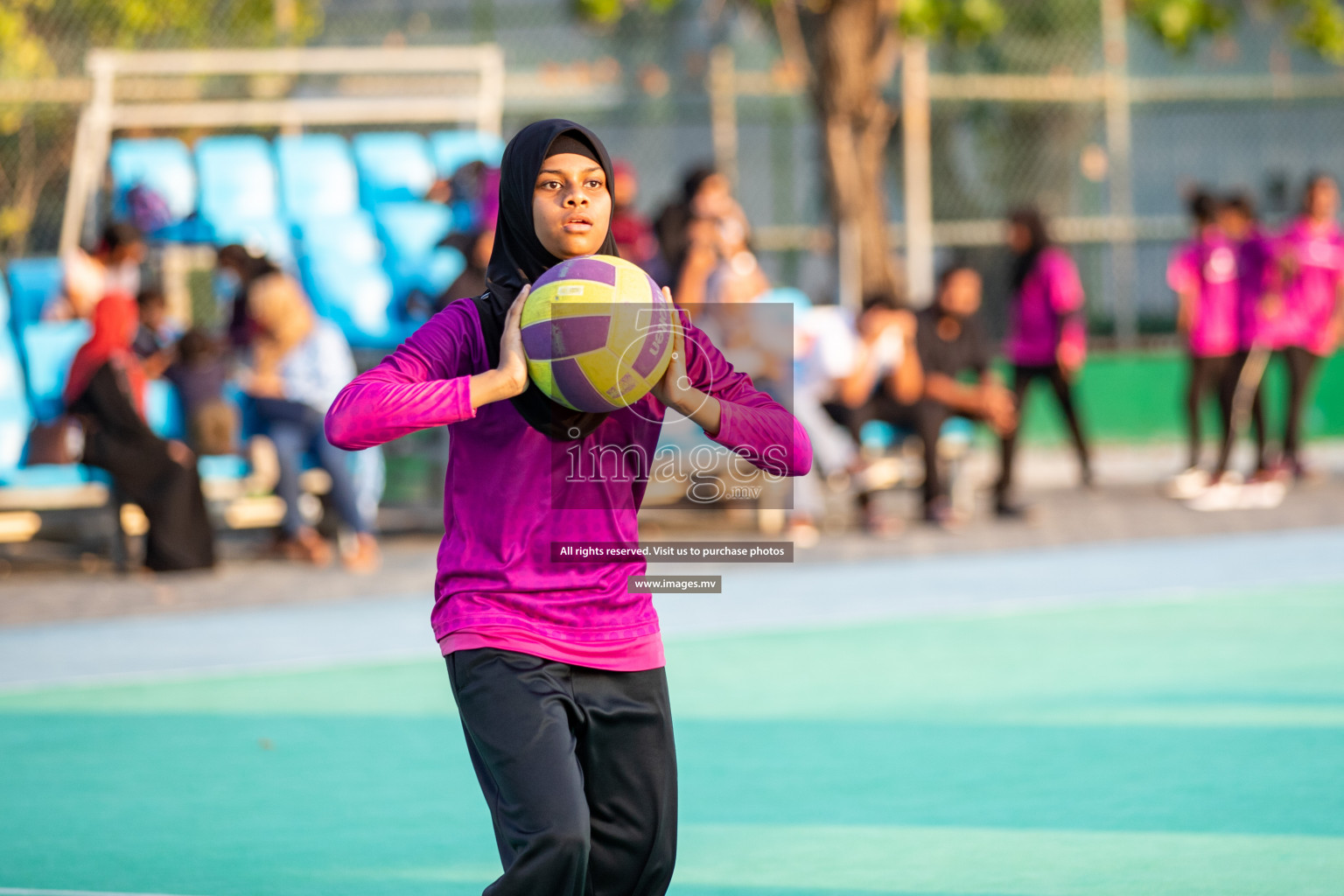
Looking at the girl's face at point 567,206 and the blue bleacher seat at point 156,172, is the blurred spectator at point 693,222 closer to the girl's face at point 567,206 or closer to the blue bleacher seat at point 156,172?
the blue bleacher seat at point 156,172

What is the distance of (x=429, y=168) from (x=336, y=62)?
3.48 feet

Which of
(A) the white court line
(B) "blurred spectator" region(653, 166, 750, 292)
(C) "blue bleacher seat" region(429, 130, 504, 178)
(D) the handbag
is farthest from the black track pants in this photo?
(C) "blue bleacher seat" region(429, 130, 504, 178)

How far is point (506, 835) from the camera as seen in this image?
316 centimetres

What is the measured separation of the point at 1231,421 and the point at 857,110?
4.21m

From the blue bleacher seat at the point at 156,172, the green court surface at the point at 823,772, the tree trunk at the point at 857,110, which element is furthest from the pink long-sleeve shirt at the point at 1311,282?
the blue bleacher seat at the point at 156,172

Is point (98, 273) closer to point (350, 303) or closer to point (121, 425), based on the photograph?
point (350, 303)

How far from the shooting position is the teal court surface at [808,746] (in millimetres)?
4605

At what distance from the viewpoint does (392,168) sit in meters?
13.7

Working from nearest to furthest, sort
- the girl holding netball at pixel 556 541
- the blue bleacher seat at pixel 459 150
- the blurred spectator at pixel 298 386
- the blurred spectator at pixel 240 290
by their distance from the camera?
the girl holding netball at pixel 556 541, the blurred spectator at pixel 298 386, the blurred spectator at pixel 240 290, the blue bleacher seat at pixel 459 150

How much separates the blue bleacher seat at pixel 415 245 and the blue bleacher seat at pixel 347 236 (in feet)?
0.37

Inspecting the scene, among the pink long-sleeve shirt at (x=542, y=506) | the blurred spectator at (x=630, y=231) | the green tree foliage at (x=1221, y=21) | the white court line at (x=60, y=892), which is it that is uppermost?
the green tree foliage at (x=1221, y=21)

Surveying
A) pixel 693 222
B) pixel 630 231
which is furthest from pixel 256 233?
pixel 693 222

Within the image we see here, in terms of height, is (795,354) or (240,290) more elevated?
(240,290)

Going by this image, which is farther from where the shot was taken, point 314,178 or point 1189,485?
point 314,178
